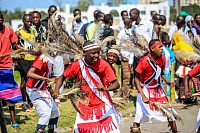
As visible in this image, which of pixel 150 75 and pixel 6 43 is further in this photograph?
pixel 6 43

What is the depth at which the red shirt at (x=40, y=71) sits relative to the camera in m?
8.06

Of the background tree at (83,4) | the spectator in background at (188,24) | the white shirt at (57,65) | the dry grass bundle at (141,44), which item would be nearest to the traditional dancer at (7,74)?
the white shirt at (57,65)

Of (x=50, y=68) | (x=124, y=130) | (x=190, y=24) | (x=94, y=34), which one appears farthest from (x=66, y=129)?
(x=190, y=24)

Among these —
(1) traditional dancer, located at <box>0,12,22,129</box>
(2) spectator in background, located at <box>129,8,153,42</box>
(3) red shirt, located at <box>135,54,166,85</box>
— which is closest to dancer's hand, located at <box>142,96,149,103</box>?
(3) red shirt, located at <box>135,54,166,85</box>

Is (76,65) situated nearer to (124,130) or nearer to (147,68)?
(147,68)

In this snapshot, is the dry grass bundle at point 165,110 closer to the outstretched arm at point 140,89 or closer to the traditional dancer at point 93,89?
the outstretched arm at point 140,89

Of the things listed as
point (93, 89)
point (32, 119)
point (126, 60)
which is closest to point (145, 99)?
point (93, 89)

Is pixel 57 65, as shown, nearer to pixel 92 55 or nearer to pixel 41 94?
pixel 41 94

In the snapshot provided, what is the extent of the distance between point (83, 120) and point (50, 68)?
1.46 meters

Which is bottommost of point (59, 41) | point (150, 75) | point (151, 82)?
point (151, 82)

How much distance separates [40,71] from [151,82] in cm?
186

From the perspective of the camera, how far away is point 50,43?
25.5ft

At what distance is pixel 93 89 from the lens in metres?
7.24

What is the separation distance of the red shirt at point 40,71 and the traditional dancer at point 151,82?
1.44 meters
